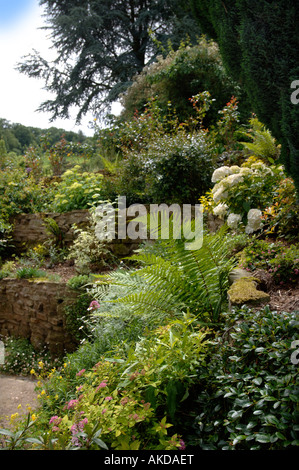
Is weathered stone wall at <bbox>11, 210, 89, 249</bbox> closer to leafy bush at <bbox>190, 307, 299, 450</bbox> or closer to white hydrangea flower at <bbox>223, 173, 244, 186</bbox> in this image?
white hydrangea flower at <bbox>223, 173, 244, 186</bbox>

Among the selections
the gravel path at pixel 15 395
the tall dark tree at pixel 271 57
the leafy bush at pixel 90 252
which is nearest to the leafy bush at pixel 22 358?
the gravel path at pixel 15 395

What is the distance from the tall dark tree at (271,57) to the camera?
88.2 inches

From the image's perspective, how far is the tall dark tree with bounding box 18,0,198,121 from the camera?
1155cm

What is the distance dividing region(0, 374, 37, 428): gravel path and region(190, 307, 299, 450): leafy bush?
2004 mm

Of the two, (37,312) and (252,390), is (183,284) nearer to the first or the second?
(252,390)

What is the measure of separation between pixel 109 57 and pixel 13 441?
1323cm

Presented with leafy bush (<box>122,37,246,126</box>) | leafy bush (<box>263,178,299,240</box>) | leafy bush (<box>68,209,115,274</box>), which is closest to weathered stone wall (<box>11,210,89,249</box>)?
leafy bush (<box>68,209,115,274</box>)

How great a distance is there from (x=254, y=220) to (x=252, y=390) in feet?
6.84

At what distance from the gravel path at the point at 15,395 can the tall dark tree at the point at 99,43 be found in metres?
10.3

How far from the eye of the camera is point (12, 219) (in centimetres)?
661

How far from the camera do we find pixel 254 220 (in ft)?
10.6

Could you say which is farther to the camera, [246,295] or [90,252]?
[90,252]

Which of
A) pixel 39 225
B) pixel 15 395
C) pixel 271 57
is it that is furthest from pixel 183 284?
pixel 39 225

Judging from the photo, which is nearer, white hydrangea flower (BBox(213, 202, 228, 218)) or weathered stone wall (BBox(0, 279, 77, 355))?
white hydrangea flower (BBox(213, 202, 228, 218))
